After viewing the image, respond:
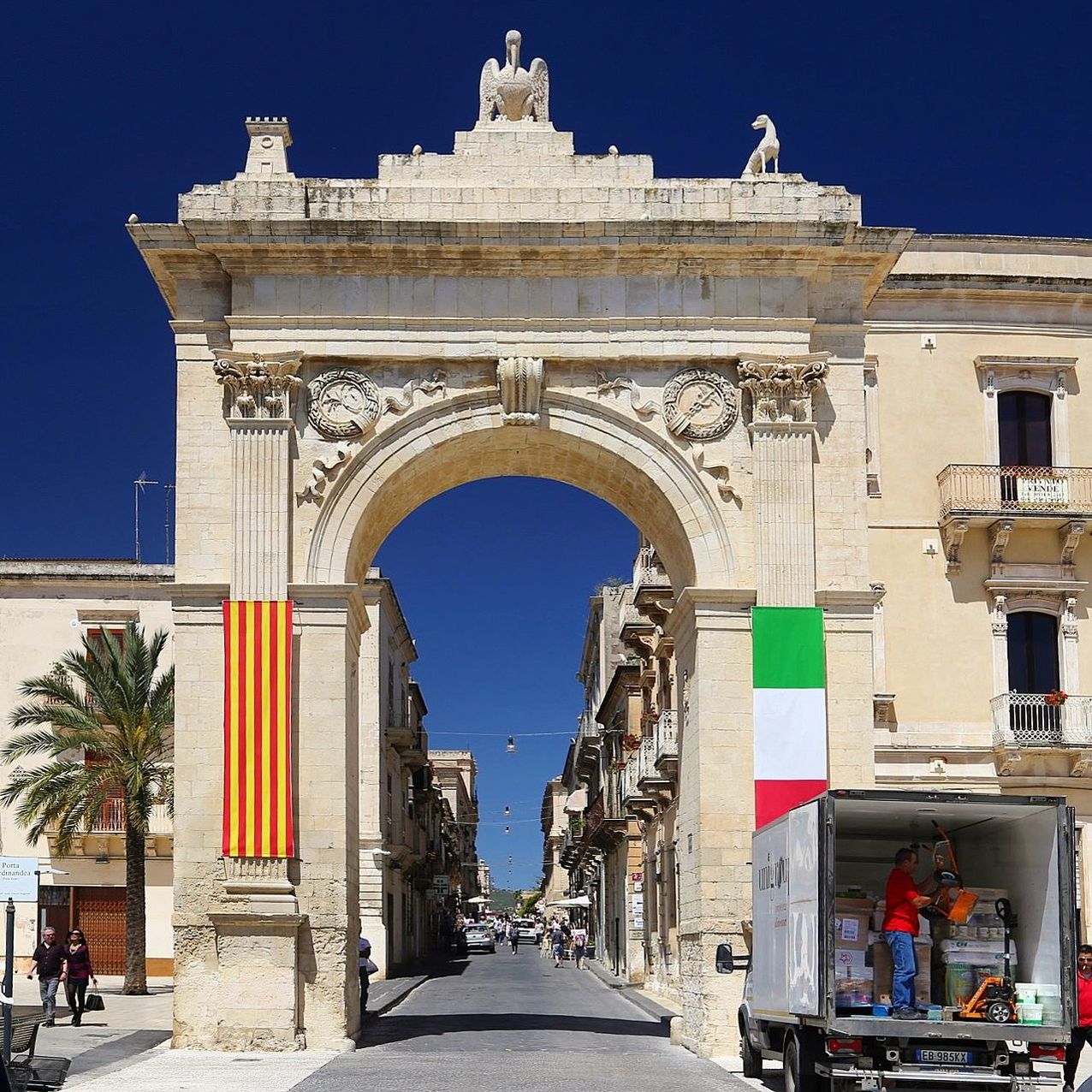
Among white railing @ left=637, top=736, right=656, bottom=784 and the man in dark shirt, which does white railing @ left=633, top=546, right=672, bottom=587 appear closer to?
white railing @ left=637, top=736, right=656, bottom=784

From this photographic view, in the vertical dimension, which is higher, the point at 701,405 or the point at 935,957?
the point at 701,405

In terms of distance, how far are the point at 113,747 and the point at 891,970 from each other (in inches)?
933

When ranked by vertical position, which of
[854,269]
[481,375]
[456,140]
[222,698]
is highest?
[456,140]

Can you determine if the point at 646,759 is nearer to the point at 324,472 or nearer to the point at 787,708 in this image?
the point at 787,708

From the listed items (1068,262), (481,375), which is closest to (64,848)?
(481,375)

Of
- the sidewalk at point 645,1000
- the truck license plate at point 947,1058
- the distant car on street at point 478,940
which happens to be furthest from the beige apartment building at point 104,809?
the distant car on street at point 478,940

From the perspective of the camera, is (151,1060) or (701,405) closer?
(151,1060)

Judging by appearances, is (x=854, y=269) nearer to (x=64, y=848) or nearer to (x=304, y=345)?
(x=304, y=345)

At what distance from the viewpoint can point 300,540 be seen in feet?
72.6

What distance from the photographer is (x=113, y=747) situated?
34.8 meters

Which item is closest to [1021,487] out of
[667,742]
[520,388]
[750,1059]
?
[667,742]

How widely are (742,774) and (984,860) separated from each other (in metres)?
6.26

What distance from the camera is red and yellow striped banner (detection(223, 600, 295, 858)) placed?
2125cm

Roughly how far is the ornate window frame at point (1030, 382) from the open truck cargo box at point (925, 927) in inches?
687
